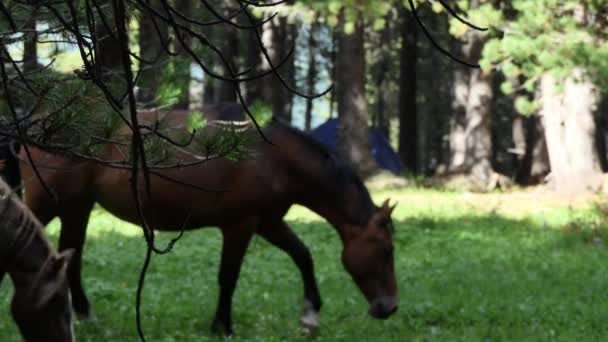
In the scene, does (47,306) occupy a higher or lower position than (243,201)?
lower

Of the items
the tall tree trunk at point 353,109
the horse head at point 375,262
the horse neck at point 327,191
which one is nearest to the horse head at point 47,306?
the horse neck at point 327,191

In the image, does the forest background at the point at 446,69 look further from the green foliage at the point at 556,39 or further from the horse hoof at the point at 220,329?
the horse hoof at the point at 220,329

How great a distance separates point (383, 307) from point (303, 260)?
36.3 inches

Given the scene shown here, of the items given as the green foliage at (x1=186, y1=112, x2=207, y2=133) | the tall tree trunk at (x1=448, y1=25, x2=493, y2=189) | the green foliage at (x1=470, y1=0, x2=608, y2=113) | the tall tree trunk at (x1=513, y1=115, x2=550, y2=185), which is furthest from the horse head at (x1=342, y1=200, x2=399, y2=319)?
the tall tree trunk at (x1=513, y1=115, x2=550, y2=185)

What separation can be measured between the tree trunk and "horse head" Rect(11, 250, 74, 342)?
13909 mm

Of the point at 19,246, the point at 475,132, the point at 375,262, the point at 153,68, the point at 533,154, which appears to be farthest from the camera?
the point at 533,154

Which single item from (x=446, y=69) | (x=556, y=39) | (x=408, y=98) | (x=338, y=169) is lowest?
(x=338, y=169)

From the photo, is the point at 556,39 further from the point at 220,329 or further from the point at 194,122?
the point at 194,122

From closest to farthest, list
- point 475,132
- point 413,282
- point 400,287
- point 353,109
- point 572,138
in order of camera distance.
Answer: point 400,287
point 413,282
point 572,138
point 353,109
point 475,132

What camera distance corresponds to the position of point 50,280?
4.66 meters

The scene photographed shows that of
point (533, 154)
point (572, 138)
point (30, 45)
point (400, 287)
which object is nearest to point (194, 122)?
point (30, 45)

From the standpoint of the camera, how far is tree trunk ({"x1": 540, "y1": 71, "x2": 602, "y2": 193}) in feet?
57.2

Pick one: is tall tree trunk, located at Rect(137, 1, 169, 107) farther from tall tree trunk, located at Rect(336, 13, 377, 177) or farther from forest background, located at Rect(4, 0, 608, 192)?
tall tree trunk, located at Rect(336, 13, 377, 177)

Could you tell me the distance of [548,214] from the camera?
49.0 ft
